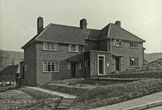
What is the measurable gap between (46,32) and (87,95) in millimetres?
19333

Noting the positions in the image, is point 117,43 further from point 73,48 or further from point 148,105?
point 148,105

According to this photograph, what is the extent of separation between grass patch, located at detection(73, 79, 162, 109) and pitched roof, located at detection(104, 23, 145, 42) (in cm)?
2214

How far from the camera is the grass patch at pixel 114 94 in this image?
41.0ft

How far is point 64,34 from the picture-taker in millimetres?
34625

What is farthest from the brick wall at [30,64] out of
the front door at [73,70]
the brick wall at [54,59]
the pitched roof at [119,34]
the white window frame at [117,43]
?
the white window frame at [117,43]

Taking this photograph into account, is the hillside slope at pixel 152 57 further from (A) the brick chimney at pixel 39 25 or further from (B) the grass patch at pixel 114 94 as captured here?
(B) the grass patch at pixel 114 94

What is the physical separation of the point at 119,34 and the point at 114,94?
25679mm

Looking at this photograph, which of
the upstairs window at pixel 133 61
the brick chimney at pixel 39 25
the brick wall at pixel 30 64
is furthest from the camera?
the upstairs window at pixel 133 61

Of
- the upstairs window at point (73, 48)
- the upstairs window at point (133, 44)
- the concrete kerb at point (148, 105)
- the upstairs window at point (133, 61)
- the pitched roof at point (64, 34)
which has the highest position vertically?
the pitched roof at point (64, 34)

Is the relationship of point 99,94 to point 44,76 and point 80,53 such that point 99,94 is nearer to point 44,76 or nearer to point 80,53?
point 44,76

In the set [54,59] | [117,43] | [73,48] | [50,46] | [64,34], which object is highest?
[64,34]

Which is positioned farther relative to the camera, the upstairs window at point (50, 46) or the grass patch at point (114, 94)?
the upstairs window at point (50, 46)

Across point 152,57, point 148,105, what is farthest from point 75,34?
point 152,57

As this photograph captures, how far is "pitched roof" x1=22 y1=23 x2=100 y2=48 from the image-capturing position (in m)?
32.1
